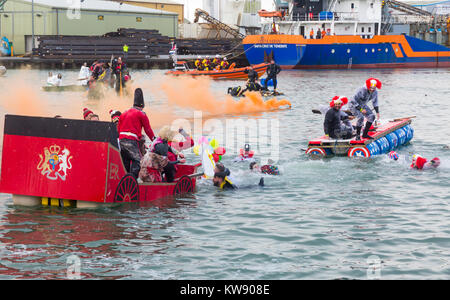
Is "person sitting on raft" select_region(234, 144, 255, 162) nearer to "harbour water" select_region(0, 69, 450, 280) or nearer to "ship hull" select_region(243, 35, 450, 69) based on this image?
"harbour water" select_region(0, 69, 450, 280)

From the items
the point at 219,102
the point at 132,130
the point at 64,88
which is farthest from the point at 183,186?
the point at 64,88

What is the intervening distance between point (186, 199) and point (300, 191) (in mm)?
2531

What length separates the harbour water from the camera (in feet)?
29.6

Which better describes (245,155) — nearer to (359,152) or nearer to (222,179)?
(222,179)

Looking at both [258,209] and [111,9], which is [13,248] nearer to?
[258,209]

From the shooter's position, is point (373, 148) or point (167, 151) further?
point (373, 148)

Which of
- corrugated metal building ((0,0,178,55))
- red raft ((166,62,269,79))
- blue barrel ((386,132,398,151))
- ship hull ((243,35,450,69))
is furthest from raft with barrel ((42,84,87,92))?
ship hull ((243,35,450,69))

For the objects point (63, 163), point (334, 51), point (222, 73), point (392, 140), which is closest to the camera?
point (63, 163)

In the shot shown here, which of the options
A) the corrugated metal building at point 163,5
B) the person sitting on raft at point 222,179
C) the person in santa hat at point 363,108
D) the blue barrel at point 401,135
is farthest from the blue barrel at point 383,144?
the corrugated metal building at point 163,5

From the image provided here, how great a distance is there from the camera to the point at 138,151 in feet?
41.8

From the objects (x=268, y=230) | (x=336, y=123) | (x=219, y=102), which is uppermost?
(x=219, y=102)

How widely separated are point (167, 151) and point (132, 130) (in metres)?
0.79

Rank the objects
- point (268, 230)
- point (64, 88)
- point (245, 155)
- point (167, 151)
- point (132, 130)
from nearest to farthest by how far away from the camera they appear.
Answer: point (268, 230) < point (132, 130) < point (167, 151) < point (245, 155) < point (64, 88)

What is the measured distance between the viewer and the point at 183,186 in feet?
43.9
